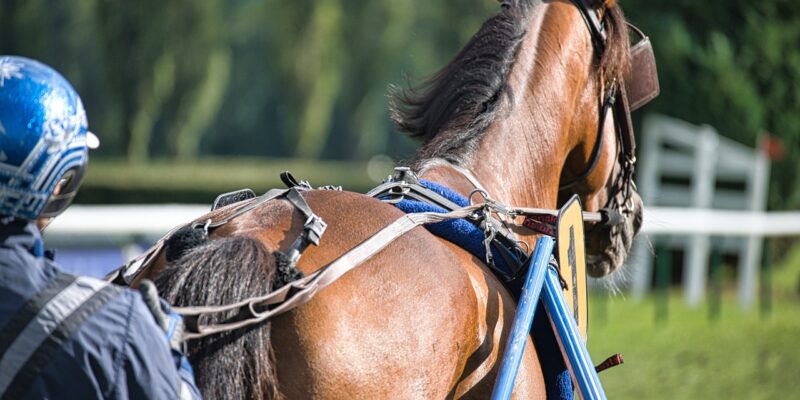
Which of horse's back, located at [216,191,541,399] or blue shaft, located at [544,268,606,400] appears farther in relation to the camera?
blue shaft, located at [544,268,606,400]

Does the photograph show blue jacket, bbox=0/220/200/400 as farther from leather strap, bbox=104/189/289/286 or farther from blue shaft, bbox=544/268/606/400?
blue shaft, bbox=544/268/606/400

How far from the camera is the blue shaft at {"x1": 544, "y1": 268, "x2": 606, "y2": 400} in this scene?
2451 mm

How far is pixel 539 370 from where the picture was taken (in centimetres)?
247

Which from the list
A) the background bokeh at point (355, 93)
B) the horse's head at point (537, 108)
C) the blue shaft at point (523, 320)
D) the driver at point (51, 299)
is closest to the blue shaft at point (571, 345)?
the blue shaft at point (523, 320)

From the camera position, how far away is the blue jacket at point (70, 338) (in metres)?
1.57

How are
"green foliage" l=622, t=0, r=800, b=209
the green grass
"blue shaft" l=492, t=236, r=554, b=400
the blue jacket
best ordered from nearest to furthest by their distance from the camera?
the blue jacket, "blue shaft" l=492, t=236, r=554, b=400, the green grass, "green foliage" l=622, t=0, r=800, b=209

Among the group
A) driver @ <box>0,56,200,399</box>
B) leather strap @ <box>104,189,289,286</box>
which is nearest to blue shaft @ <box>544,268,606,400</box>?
leather strap @ <box>104,189,289,286</box>

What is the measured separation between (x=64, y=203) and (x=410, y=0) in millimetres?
32885

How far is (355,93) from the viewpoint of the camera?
102 feet

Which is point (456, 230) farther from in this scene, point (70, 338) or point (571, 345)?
point (70, 338)

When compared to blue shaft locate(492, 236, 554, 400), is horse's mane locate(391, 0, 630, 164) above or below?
above

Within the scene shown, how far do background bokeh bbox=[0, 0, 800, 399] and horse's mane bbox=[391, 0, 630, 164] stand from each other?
0.14 metres

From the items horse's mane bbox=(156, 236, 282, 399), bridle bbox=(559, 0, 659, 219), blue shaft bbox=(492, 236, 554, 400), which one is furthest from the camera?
bridle bbox=(559, 0, 659, 219)

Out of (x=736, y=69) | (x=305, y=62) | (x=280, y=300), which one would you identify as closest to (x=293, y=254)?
(x=280, y=300)
